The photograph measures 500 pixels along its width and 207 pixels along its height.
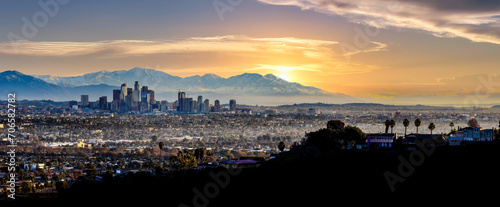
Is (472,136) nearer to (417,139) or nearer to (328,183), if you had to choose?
(417,139)

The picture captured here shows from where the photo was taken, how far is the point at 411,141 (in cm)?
6444

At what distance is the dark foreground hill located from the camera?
44.1 m

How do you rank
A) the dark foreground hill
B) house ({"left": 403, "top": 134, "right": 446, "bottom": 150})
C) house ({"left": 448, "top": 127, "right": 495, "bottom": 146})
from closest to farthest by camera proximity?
1. the dark foreground hill
2. house ({"left": 403, "top": 134, "right": 446, "bottom": 150})
3. house ({"left": 448, "top": 127, "right": 495, "bottom": 146})

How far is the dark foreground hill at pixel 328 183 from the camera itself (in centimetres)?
4406

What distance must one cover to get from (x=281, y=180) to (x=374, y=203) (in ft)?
35.7

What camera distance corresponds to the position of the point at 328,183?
48.6m

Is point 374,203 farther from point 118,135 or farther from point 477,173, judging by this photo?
point 118,135

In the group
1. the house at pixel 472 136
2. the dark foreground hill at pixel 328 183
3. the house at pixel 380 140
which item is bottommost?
the dark foreground hill at pixel 328 183

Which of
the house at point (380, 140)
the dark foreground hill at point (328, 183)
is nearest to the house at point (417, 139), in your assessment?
the house at point (380, 140)

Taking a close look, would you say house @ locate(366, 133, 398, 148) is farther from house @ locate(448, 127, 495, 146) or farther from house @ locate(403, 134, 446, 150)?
house @ locate(448, 127, 495, 146)

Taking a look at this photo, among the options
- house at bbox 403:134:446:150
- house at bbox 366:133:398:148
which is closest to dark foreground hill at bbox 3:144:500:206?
house at bbox 403:134:446:150

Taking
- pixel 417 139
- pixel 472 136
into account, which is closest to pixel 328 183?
pixel 417 139

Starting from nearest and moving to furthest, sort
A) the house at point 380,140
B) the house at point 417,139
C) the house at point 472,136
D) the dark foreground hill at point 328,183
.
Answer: the dark foreground hill at point 328,183 → the house at point 417,139 → the house at point 472,136 → the house at point 380,140

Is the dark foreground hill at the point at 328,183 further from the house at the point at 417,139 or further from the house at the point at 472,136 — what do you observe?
the house at the point at 472,136
